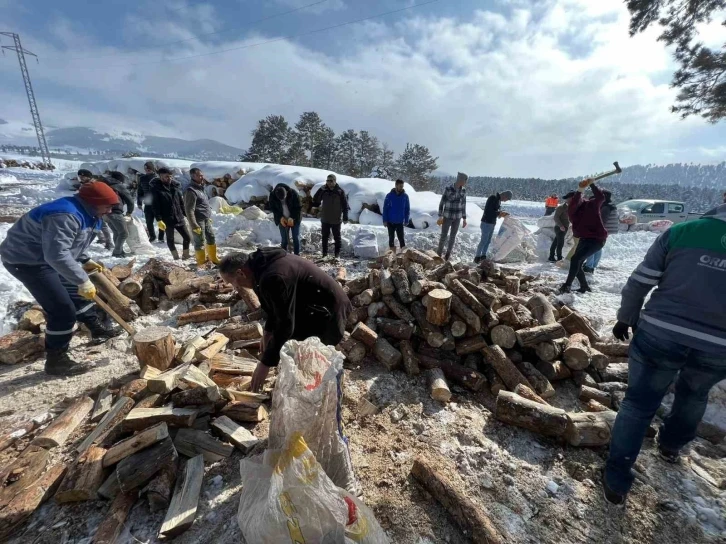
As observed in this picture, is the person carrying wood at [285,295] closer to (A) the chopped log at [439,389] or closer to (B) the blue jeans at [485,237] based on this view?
(A) the chopped log at [439,389]

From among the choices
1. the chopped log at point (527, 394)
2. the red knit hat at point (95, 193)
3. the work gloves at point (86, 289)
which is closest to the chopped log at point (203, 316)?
the work gloves at point (86, 289)

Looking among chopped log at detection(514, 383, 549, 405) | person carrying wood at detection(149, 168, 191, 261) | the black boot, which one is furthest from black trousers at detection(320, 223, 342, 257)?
chopped log at detection(514, 383, 549, 405)

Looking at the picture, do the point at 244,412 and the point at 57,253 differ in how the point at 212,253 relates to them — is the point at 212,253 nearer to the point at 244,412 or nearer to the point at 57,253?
the point at 57,253

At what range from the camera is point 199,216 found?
21.9ft

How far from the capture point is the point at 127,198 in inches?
281

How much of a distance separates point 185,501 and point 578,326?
4393 millimetres

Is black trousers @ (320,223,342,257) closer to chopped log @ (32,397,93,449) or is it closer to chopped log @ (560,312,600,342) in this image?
chopped log @ (560,312,600,342)

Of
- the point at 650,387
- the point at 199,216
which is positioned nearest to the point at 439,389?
the point at 650,387

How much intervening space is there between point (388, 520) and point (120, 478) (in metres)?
1.65

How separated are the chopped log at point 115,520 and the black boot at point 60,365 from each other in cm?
213

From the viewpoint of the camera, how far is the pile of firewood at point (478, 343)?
3.27 metres

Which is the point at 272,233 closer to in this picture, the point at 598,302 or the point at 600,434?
the point at 598,302

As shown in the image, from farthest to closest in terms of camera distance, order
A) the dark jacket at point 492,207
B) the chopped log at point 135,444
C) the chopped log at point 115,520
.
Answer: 1. the dark jacket at point 492,207
2. the chopped log at point 135,444
3. the chopped log at point 115,520

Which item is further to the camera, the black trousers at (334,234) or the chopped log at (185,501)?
the black trousers at (334,234)
